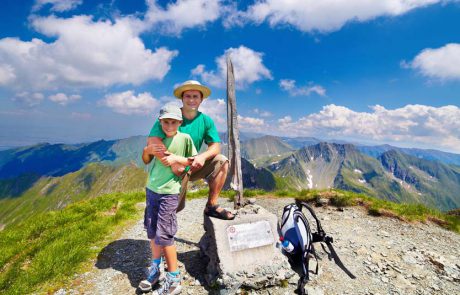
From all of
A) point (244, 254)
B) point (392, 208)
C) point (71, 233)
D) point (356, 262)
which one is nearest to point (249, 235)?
point (244, 254)

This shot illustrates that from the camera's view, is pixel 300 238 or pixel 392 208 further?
pixel 392 208

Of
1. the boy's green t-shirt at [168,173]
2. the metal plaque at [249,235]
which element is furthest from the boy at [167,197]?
the metal plaque at [249,235]

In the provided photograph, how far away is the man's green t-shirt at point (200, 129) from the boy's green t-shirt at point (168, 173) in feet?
2.11

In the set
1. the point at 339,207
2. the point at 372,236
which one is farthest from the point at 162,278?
the point at 339,207

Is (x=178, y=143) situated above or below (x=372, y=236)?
above

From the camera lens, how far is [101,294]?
642 cm

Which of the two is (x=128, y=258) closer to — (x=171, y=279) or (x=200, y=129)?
(x=171, y=279)

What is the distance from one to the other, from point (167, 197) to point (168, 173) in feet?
1.94

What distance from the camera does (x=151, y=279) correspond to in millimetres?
6523

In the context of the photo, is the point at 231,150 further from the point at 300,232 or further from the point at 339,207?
the point at 339,207

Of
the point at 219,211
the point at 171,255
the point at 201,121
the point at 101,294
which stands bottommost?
the point at 101,294

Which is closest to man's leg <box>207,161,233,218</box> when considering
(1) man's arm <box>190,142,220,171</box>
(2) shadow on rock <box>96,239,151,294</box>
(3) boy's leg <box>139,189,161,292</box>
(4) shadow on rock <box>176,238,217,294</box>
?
(1) man's arm <box>190,142,220,171</box>

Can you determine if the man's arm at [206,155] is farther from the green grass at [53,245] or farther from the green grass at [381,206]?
the green grass at [381,206]

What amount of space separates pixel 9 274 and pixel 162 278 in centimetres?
431
